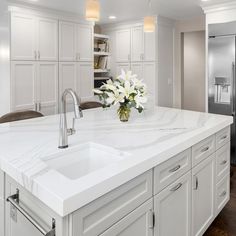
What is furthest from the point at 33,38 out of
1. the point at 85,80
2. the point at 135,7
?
the point at 135,7

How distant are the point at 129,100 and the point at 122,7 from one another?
8.27 ft

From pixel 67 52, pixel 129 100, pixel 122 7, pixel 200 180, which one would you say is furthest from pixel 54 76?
pixel 200 180

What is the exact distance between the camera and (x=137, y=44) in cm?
490

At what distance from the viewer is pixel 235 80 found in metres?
3.61

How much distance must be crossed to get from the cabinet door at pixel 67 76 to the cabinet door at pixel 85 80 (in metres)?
0.10

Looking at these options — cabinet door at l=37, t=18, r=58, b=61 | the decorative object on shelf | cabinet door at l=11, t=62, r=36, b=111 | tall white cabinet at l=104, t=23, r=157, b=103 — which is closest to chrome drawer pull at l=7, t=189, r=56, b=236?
the decorative object on shelf

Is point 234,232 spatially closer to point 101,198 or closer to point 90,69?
point 101,198

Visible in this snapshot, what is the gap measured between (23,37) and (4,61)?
1.47 ft

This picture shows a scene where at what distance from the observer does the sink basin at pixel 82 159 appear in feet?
4.47

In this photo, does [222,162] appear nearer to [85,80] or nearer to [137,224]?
[137,224]

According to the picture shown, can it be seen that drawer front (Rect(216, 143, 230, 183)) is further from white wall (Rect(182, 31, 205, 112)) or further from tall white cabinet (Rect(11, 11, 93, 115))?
white wall (Rect(182, 31, 205, 112))

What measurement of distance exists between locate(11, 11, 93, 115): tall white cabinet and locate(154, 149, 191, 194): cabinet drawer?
286 centimetres

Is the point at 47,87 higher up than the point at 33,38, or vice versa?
the point at 33,38

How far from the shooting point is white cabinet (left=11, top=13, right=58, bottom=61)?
3.62 m
